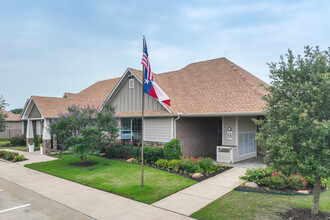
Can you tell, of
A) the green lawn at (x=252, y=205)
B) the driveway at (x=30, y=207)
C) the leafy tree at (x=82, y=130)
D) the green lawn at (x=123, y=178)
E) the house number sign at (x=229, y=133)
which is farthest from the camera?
the house number sign at (x=229, y=133)

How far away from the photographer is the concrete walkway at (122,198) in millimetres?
6227

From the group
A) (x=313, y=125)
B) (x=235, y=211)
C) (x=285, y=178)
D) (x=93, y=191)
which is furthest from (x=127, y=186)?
(x=313, y=125)

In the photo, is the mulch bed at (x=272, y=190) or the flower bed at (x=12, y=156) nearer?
the mulch bed at (x=272, y=190)

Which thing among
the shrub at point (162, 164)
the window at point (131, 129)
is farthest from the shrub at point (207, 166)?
the window at point (131, 129)

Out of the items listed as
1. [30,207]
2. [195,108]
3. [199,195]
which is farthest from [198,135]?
[30,207]

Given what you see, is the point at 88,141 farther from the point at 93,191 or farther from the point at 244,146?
the point at 244,146

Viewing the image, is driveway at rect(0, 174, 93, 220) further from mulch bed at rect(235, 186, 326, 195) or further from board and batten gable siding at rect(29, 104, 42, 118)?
board and batten gable siding at rect(29, 104, 42, 118)

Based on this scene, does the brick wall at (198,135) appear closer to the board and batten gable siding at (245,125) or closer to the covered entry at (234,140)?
the covered entry at (234,140)

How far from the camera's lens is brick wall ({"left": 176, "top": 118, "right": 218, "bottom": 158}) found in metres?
14.2

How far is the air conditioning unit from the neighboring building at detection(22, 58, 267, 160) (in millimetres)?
386

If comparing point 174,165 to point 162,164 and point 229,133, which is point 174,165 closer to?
point 162,164

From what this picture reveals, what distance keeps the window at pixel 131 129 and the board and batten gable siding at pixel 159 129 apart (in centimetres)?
106

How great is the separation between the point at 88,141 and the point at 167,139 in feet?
15.5

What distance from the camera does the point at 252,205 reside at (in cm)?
Answer: 660
